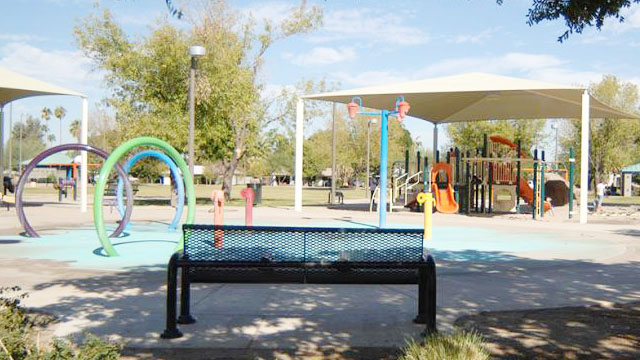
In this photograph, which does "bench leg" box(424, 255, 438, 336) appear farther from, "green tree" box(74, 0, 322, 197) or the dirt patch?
"green tree" box(74, 0, 322, 197)

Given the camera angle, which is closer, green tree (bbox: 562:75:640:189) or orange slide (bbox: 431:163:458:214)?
orange slide (bbox: 431:163:458:214)

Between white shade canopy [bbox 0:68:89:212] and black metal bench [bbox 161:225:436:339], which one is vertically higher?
white shade canopy [bbox 0:68:89:212]

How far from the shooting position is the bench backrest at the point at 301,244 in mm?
5500

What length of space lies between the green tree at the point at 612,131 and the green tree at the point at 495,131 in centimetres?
408

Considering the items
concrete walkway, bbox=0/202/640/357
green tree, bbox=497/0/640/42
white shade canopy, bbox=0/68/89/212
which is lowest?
concrete walkway, bbox=0/202/640/357

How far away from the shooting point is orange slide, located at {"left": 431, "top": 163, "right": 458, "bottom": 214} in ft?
80.1

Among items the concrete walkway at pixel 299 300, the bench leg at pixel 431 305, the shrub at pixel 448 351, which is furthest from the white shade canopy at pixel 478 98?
the shrub at pixel 448 351

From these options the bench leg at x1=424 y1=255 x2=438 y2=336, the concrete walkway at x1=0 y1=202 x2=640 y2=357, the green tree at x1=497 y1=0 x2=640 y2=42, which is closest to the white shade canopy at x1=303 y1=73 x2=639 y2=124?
the concrete walkway at x1=0 y1=202 x2=640 y2=357

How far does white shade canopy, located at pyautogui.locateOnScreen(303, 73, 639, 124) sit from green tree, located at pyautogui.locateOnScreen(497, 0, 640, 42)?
14.1 metres

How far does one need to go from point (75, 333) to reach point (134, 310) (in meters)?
0.94

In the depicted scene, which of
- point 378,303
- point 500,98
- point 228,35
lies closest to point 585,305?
point 378,303

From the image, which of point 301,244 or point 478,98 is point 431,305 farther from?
point 478,98

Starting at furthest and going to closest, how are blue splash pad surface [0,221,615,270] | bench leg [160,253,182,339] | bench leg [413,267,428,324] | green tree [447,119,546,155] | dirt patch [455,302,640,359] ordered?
green tree [447,119,546,155], blue splash pad surface [0,221,615,270], bench leg [413,267,428,324], bench leg [160,253,182,339], dirt patch [455,302,640,359]

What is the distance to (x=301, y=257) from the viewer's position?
552cm
